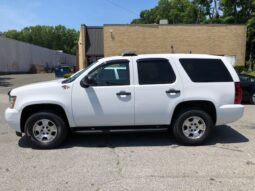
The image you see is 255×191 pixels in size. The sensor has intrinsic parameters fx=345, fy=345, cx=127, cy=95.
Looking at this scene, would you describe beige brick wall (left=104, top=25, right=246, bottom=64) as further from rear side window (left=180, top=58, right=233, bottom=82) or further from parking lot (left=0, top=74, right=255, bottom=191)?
rear side window (left=180, top=58, right=233, bottom=82)

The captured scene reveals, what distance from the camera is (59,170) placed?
18.0 ft

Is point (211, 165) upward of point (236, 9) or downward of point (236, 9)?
downward

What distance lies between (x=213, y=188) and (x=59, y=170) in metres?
2.39

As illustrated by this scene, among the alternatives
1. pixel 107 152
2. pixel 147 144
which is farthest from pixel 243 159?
pixel 107 152

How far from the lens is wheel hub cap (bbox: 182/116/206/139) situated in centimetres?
700

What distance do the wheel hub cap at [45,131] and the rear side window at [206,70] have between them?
2921mm

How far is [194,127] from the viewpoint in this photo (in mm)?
7051

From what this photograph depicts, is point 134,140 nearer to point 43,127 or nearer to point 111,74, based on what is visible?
point 111,74

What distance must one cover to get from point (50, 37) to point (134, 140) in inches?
4906

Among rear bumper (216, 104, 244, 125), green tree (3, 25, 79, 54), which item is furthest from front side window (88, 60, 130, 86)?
green tree (3, 25, 79, 54)

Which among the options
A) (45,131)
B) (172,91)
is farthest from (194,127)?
(45,131)

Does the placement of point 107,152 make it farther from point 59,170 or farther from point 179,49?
point 179,49

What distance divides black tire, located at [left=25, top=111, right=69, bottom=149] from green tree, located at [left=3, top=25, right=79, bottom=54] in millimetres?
120041

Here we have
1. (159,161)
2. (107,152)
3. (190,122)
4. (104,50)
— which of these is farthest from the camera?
(104,50)
